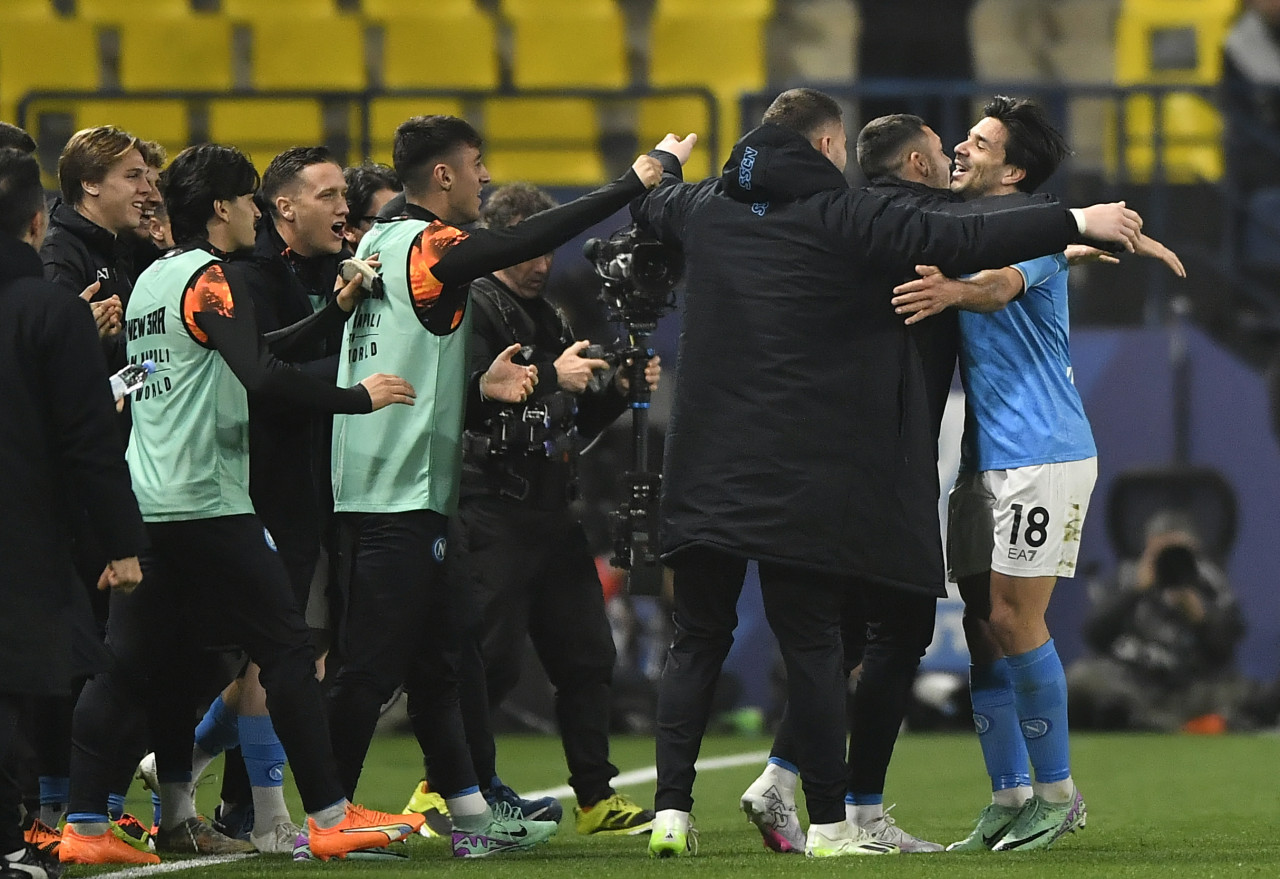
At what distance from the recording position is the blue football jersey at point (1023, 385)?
512 centimetres

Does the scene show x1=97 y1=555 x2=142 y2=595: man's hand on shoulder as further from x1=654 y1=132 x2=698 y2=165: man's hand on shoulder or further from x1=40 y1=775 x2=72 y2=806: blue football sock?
x1=654 y1=132 x2=698 y2=165: man's hand on shoulder

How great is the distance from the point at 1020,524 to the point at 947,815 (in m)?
1.65

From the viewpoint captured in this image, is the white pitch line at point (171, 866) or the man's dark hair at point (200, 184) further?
the man's dark hair at point (200, 184)

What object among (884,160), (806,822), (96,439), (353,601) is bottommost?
(806,822)

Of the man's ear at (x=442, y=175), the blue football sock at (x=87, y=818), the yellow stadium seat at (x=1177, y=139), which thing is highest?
the yellow stadium seat at (x=1177, y=139)

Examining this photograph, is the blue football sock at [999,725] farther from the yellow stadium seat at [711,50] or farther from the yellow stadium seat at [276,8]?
the yellow stadium seat at [276,8]

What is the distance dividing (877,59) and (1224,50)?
6.54 feet

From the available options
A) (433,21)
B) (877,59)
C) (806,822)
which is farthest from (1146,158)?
(806,822)

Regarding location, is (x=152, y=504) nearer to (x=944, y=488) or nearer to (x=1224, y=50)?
(x=944, y=488)

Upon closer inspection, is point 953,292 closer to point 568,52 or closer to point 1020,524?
point 1020,524

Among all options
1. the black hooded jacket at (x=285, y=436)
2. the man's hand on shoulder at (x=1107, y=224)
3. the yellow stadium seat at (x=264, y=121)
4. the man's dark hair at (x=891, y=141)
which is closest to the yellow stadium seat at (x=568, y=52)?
the yellow stadium seat at (x=264, y=121)

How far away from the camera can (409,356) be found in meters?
4.94

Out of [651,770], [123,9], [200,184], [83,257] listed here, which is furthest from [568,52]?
[200,184]

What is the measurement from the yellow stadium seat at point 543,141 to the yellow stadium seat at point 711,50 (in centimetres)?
60
